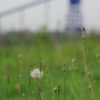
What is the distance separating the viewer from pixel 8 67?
2760 millimetres

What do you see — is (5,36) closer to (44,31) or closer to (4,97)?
(44,31)

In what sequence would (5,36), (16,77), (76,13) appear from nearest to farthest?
1. (16,77)
2. (5,36)
3. (76,13)

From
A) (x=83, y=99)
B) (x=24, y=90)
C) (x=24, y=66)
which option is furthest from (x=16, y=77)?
(x=83, y=99)

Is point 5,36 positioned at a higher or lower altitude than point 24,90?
higher

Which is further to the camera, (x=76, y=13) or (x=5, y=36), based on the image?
(x=76, y=13)

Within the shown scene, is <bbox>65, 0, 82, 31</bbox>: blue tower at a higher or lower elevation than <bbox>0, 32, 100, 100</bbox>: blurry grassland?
higher

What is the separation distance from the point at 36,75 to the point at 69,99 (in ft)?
2.93

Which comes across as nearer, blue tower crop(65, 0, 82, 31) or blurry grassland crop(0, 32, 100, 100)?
blurry grassland crop(0, 32, 100, 100)

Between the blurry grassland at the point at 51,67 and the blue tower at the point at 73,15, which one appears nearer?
the blurry grassland at the point at 51,67

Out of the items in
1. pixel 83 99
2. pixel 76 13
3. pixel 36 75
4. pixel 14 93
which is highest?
pixel 76 13

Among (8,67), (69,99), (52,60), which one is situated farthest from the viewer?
(52,60)

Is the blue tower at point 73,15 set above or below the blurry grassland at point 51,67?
above

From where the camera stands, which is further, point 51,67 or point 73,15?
point 73,15

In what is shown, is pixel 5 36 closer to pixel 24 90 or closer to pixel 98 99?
pixel 24 90
